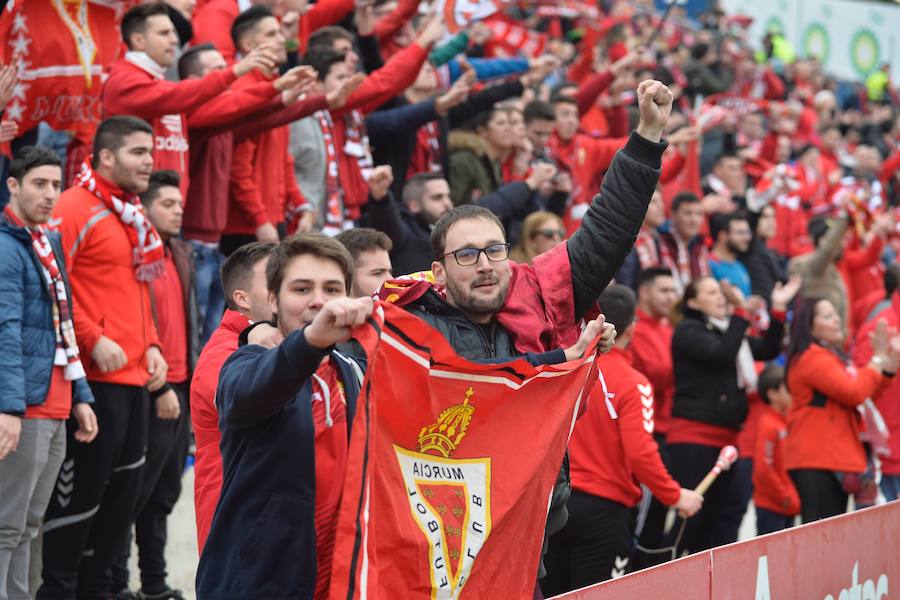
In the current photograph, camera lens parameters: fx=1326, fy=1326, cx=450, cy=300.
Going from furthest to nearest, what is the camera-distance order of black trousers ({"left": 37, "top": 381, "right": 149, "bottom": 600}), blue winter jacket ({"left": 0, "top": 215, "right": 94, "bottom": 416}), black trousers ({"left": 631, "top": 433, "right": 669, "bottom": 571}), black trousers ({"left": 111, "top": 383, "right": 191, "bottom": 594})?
black trousers ({"left": 631, "top": 433, "right": 669, "bottom": 571}) → black trousers ({"left": 111, "top": 383, "right": 191, "bottom": 594}) → black trousers ({"left": 37, "top": 381, "right": 149, "bottom": 600}) → blue winter jacket ({"left": 0, "top": 215, "right": 94, "bottom": 416})

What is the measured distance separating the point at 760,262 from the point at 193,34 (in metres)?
5.52

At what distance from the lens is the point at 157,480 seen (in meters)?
6.34

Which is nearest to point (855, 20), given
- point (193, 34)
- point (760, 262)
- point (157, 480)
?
point (760, 262)

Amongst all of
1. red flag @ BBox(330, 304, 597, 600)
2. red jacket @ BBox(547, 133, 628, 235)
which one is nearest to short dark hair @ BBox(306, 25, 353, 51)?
red jacket @ BBox(547, 133, 628, 235)

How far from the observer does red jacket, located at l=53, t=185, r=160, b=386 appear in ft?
19.0

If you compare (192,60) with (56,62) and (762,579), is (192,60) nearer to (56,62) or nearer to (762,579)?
(56,62)

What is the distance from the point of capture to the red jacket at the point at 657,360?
8.30 meters

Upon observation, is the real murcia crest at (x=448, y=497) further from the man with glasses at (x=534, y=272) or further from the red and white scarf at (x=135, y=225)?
the red and white scarf at (x=135, y=225)

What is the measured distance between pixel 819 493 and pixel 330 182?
355 centimetres

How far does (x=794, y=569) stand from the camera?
4754 mm

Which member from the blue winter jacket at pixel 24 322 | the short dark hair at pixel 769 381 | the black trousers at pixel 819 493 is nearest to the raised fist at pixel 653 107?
the blue winter jacket at pixel 24 322

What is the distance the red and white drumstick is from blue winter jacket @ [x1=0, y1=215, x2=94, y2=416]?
319 cm

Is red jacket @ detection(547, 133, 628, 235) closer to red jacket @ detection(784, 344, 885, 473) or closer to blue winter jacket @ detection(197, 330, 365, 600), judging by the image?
red jacket @ detection(784, 344, 885, 473)

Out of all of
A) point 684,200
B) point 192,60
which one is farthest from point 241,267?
point 684,200
